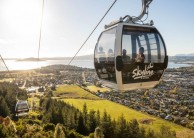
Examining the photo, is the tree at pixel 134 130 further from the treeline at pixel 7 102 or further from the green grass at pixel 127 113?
the treeline at pixel 7 102

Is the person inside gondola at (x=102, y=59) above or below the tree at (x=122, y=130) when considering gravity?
above

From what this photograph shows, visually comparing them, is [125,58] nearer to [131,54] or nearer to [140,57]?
[131,54]

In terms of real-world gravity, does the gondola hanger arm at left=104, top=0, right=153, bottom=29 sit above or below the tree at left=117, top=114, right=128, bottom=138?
above

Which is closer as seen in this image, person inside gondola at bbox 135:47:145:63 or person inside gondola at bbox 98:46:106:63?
person inside gondola at bbox 135:47:145:63

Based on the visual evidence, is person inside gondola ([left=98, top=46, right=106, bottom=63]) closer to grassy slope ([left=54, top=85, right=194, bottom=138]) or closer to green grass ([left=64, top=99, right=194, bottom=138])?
grassy slope ([left=54, top=85, right=194, bottom=138])

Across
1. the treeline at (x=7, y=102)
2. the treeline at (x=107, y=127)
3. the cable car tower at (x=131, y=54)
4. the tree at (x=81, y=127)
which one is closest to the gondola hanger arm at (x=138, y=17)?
the cable car tower at (x=131, y=54)

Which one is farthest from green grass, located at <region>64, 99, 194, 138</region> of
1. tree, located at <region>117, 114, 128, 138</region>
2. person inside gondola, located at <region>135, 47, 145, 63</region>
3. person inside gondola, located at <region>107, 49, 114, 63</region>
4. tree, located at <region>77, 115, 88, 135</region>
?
person inside gondola, located at <region>107, 49, 114, 63</region>

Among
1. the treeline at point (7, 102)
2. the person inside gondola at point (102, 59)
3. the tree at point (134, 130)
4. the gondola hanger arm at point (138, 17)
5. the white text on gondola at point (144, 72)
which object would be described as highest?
the gondola hanger arm at point (138, 17)

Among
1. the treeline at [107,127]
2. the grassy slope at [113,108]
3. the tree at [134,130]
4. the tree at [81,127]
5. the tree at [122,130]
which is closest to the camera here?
the tree at [122,130]
